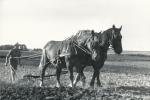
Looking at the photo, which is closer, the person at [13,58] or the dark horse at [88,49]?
the dark horse at [88,49]

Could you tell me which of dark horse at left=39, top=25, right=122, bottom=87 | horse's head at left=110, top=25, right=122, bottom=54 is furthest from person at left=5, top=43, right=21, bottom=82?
horse's head at left=110, top=25, right=122, bottom=54

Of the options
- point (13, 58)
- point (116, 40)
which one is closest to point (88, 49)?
point (116, 40)

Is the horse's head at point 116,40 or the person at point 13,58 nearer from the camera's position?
the horse's head at point 116,40

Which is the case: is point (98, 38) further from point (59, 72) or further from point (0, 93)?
point (0, 93)

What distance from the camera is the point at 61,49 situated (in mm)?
12930

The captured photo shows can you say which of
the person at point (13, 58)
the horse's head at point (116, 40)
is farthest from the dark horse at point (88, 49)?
the person at point (13, 58)

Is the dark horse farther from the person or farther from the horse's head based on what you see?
the person

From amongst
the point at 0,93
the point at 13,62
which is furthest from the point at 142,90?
the point at 13,62

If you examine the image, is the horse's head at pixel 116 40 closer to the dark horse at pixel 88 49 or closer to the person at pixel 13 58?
the dark horse at pixel 88 49

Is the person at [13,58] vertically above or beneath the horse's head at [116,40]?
beneath

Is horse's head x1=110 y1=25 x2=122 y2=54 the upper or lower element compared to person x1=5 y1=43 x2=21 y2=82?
upper

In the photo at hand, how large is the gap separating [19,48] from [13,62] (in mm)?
721

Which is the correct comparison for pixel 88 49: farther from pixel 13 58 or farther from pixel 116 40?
pixel 13 58

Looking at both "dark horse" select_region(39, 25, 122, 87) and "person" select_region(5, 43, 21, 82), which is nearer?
"dark horse" select_region(39, 25, 122, 87)
